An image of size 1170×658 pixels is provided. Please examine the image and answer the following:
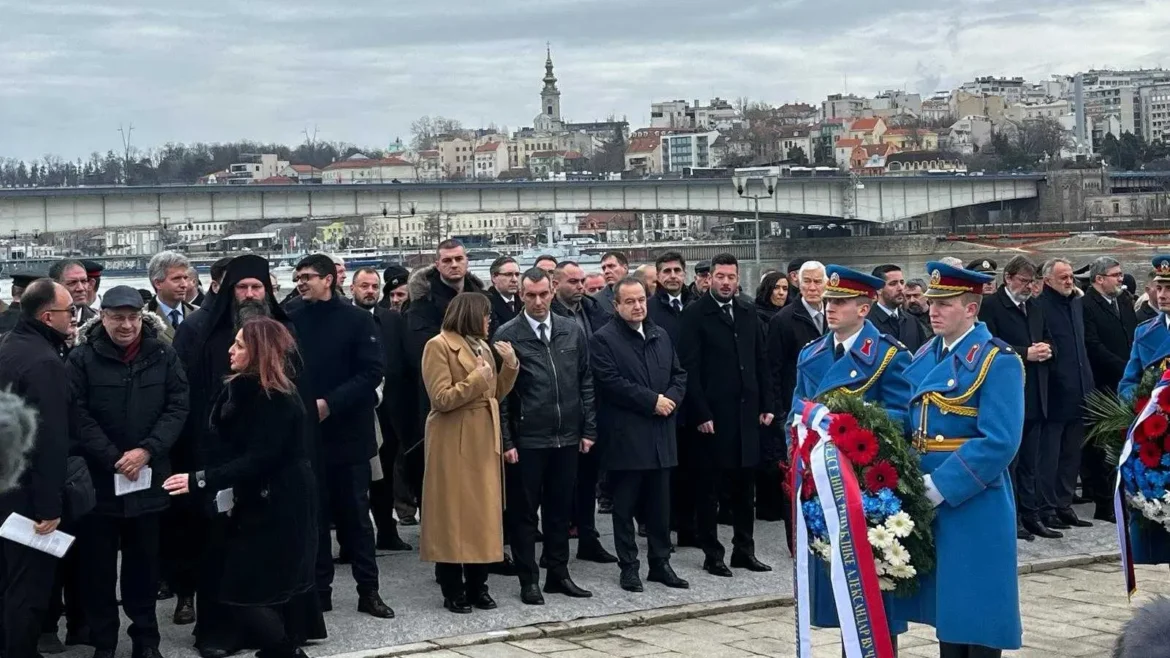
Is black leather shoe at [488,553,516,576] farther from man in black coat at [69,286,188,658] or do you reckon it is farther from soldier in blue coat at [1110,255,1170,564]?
soldier in blue coat at [1110,255,1170,564]

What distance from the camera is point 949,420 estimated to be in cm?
640

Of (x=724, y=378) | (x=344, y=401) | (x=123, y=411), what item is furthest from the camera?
(x=724, y=378)

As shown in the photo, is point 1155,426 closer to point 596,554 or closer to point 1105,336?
point 596,554

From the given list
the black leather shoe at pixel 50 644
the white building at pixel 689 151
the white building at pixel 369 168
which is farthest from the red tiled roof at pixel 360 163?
the black leather shoe at pixel 50 644

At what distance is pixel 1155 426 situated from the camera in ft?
25.4

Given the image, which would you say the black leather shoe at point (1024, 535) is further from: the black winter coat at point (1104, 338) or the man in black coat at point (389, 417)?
the man in black coat at point (389, 417)

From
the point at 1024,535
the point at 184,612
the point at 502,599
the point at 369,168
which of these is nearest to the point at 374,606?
the point at 502,599

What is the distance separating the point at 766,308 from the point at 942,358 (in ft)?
17.0

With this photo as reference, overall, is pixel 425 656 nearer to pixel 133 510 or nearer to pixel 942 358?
pixel 133 510

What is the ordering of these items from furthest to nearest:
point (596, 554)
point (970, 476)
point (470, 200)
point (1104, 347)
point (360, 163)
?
point (360, 163) → point (470, 200) → point (1104, 347) → point (596, 554) → point (970, 476)

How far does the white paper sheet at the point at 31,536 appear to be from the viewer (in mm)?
7250

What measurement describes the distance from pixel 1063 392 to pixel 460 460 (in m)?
5.02

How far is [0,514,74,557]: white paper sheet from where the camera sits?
7250 mm

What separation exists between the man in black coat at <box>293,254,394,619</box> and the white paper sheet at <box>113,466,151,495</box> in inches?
41.8
